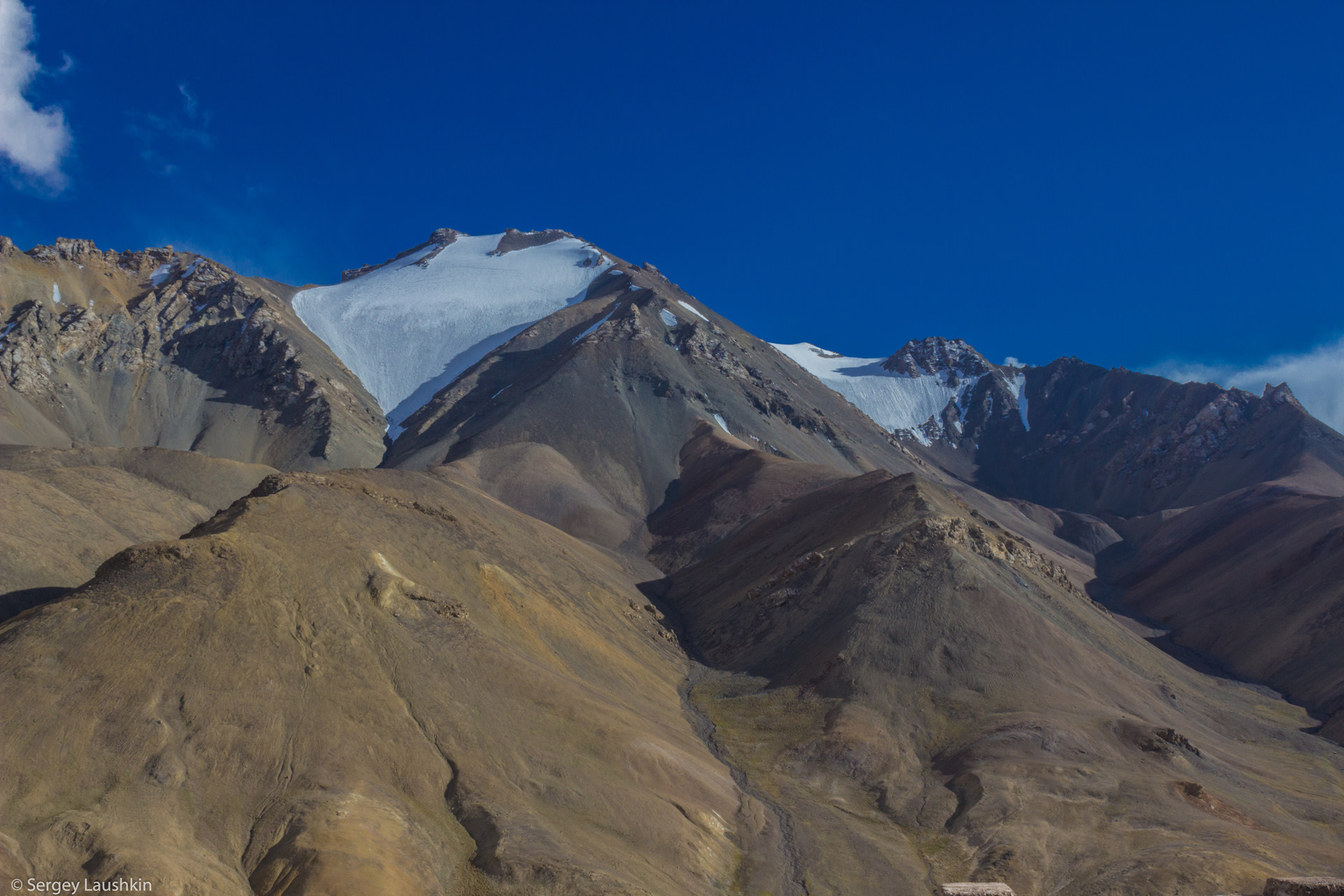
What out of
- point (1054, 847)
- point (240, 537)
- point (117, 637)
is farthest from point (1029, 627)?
point (117, 637)

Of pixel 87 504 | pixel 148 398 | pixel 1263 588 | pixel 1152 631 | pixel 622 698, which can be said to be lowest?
pixel 622 698

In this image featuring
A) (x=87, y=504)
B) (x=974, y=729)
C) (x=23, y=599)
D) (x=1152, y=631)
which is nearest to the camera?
(x=23, y=599)

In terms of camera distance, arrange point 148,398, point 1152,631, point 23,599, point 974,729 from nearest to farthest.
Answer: point 23,599 < point 974,729 < point 1152,631 < point 148,398

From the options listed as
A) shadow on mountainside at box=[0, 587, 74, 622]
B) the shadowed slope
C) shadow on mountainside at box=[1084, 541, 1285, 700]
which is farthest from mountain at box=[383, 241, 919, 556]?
shadow on mountainside at box=[0, 587, 74, 622]

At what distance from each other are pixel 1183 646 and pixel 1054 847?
7848 cm

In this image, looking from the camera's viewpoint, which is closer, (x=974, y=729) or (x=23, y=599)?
(x=23, y=599)

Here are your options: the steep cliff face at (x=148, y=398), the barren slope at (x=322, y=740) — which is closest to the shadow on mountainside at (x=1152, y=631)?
the barren slope at (x=322, y=740)

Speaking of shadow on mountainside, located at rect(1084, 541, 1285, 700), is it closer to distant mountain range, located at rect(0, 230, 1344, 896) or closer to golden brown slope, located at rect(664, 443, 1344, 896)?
distant mountain range, located at rect(0, 230, 1344, 896)

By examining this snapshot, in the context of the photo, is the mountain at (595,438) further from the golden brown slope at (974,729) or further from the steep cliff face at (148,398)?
the golden brown slope at (974,729)

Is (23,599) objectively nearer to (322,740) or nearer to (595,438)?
(322,740)

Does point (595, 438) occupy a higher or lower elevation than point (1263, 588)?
higher

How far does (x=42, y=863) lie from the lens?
1329 inches

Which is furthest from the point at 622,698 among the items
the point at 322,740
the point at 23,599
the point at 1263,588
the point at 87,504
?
the point at 1263,588

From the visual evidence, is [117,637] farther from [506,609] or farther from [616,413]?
[616,413]
